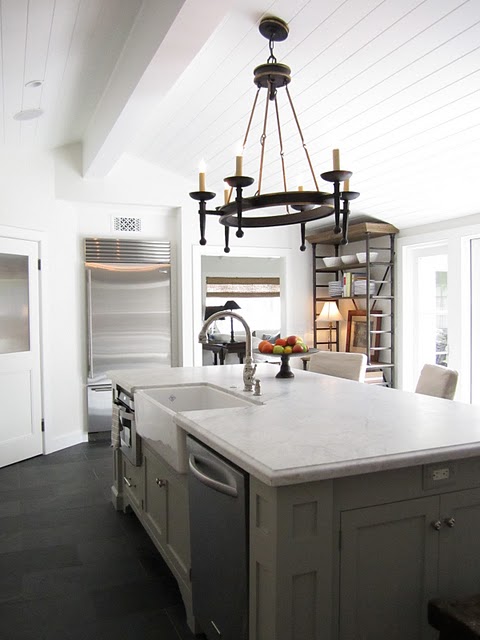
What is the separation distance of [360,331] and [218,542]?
421 centimetres

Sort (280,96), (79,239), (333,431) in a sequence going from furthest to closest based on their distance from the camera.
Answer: (79,239)
(280,96)
(333,431)

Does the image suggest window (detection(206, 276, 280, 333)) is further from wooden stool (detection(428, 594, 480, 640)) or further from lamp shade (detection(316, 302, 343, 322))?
wooden stool (detection(428, 594, 480, 640))

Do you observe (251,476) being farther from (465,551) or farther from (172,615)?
(172,615)

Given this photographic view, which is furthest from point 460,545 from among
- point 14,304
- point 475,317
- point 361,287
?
point 14,304

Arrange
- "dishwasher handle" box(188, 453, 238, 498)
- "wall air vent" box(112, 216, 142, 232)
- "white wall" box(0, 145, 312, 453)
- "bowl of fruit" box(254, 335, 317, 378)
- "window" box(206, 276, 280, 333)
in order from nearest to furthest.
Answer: "dishwasher handle" box(188, 453, 238, 498)
"bowl of fruit" box(254, 335, 317, 378)
"white wall" box(0, 145, 312, 453)
"wall air vent" box(112, 216, 142, 232)
"window" box(206, 276, 280, 333)

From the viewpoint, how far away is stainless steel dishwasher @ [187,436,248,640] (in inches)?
63.1

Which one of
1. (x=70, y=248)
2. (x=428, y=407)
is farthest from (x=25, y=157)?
(x=428, y=407)

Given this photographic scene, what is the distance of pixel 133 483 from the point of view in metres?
3.13

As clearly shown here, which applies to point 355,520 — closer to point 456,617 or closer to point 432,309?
point 456,617

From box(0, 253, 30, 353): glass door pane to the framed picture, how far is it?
3.36 m

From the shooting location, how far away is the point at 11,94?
10.7 feet

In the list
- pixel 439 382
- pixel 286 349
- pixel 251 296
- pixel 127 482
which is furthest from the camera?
pixel 251 296

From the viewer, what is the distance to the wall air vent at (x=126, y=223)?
553 cm

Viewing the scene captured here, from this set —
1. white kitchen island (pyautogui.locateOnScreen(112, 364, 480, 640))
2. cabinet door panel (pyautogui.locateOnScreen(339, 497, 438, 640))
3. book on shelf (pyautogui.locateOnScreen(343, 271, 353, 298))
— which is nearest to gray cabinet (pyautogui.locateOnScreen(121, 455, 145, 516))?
white kitchen island (pyautogui.locateOnScreen(112, 364, 480, 640))
